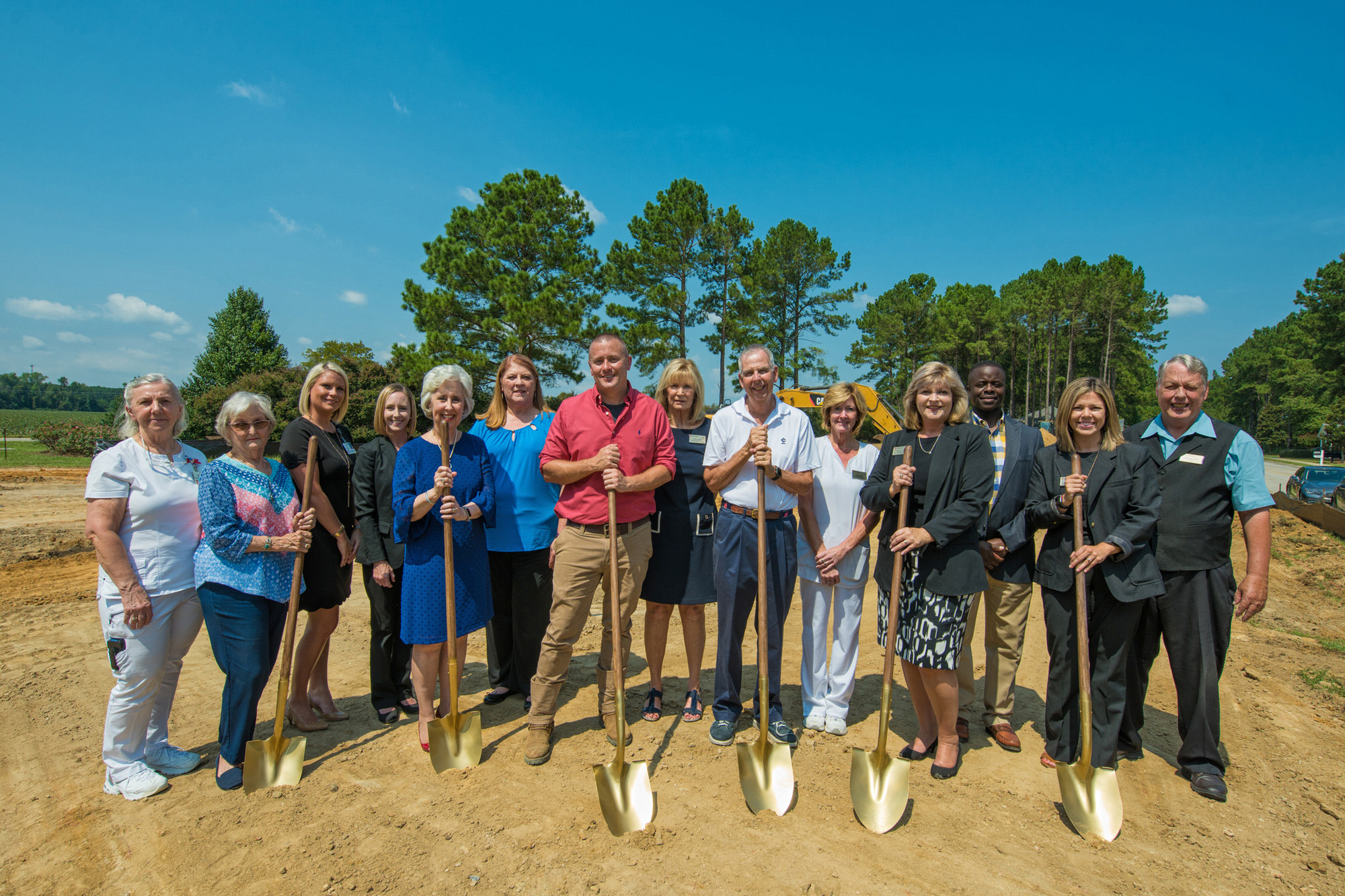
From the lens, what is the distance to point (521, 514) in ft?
13.3

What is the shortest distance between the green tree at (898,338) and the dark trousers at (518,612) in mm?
35592

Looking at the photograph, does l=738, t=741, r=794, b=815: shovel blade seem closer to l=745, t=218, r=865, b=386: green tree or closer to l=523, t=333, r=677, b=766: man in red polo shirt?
l=523, t=333, r=677, b=766: man in red polo shirt

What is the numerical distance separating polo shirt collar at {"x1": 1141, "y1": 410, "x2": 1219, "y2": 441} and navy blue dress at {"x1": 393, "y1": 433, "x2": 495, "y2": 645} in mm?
3825

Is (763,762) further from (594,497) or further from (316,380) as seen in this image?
(316,380)

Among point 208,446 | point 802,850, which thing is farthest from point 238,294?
point 802,850

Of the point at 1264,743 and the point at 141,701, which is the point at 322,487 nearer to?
the point at 141,701

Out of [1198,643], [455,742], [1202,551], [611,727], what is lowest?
[611,727]

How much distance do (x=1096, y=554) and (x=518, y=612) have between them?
11.2ft

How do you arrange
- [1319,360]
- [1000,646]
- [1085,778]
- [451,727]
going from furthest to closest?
[1319,360], [1000,646], [451,727], [1085,778]

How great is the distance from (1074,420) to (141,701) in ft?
16.9

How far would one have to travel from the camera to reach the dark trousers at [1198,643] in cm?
331

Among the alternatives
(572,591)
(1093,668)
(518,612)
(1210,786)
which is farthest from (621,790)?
(1210,786)

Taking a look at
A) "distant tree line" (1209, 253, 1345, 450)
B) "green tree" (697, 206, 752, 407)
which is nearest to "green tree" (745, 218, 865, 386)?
"green tree" (697, 206, 752, 407)

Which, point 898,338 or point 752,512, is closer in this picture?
point 752,512
